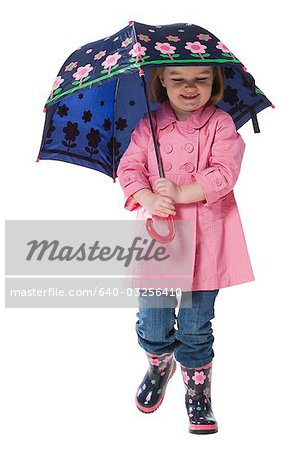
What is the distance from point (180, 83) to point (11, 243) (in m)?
0.96

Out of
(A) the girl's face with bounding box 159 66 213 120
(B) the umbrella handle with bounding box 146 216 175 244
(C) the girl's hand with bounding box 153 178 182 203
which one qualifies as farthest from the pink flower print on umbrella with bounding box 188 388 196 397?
(A) the girl's face with bounding box 159 66 213 120

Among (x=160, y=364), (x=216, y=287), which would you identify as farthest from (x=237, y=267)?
(x=160, y=364)

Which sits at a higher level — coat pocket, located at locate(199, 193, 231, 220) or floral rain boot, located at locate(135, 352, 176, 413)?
coat pocket, located at locate(199, 193, 231, 220)

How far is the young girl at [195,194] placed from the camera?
86.6 inches

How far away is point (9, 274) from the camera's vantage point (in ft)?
9.09

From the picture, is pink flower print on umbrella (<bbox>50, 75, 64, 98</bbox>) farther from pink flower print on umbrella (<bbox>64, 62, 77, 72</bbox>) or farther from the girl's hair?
the girl's hair

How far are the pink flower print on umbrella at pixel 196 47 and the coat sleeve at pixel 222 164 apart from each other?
217 millimetres

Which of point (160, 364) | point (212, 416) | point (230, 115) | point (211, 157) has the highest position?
point (230, 115)

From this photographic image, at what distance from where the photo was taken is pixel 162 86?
2342mm

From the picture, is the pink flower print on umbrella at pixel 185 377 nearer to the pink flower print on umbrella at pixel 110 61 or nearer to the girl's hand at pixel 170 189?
the girl's hand at pixel 170 189

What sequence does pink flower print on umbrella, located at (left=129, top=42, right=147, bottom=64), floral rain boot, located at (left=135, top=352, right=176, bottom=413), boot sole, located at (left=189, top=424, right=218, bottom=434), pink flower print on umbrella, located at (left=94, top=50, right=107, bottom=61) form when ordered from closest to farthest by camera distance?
pink flower print on umbrella, located at (left=129, top=42, right=147, bottom=64), pink flower print on umbrella, located at (left=94, top=50, right=107, bottom=61), boot sole, located at (left=189, top=424, right=218, bottom=434), floral rain boot, located at (left=135, top=352, right=176, bottom=413)

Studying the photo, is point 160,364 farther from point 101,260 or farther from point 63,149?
point 63,149

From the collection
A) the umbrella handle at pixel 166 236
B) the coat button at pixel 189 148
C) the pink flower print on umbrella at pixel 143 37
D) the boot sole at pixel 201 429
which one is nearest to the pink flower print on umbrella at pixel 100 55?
the pink flower print on umbrella at pixel 143 37

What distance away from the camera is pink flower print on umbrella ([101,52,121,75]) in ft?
6.79
